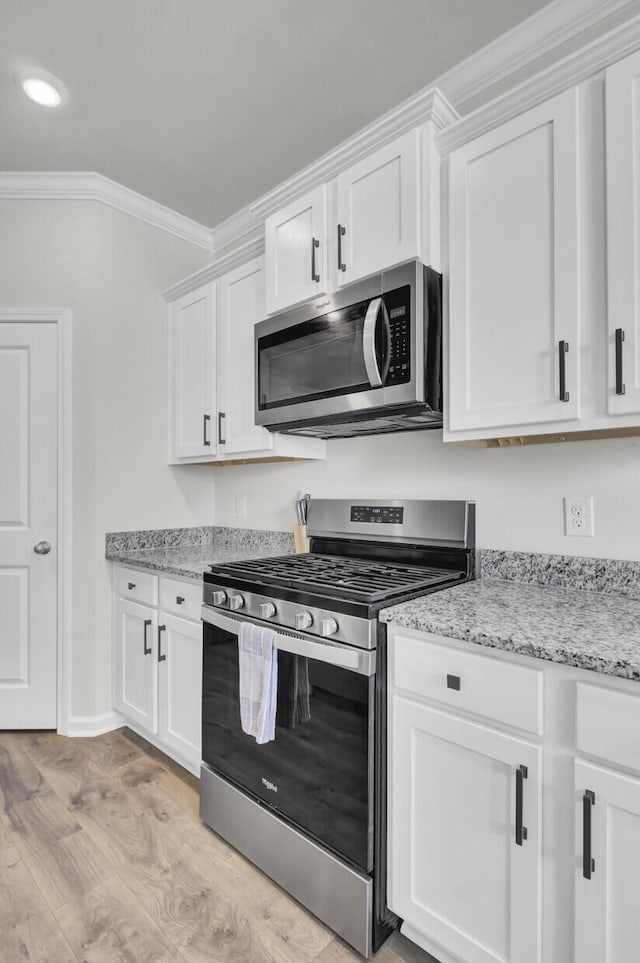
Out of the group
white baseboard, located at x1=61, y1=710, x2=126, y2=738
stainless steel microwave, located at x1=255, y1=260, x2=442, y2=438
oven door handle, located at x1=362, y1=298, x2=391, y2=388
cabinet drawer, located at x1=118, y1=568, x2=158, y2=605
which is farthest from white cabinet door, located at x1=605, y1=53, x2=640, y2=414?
white baseboard, located at x1=61, y1=710, x2=126, y2=738

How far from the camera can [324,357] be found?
6.34 feet

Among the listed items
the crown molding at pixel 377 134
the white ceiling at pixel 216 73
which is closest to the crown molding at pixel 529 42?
the white ceiling at pixel 216 73

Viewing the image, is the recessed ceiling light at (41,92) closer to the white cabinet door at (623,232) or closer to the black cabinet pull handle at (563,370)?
the white cabinet door at (623,232)

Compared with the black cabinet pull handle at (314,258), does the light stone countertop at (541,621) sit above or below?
below

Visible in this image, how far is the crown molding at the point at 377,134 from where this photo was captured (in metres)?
1.60

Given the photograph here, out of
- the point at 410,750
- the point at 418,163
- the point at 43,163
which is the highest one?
the point at 43,163

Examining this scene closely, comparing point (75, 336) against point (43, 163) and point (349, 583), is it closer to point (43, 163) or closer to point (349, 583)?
point (43, 163)

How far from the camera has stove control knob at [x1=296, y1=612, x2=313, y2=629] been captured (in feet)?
4.88

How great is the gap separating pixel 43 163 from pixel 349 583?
8.27 feet

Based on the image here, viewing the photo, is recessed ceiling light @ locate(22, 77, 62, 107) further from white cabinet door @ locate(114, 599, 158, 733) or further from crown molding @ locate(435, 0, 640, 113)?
white cabinet door @ locate(114, 599, 158, 733)

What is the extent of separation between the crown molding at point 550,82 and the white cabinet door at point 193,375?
1.39m

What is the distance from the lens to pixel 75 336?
8.69ft

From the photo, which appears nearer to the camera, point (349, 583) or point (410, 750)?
point (410, 750)

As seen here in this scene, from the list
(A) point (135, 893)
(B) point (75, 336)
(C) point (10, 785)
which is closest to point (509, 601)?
(A) point (135, 893)
